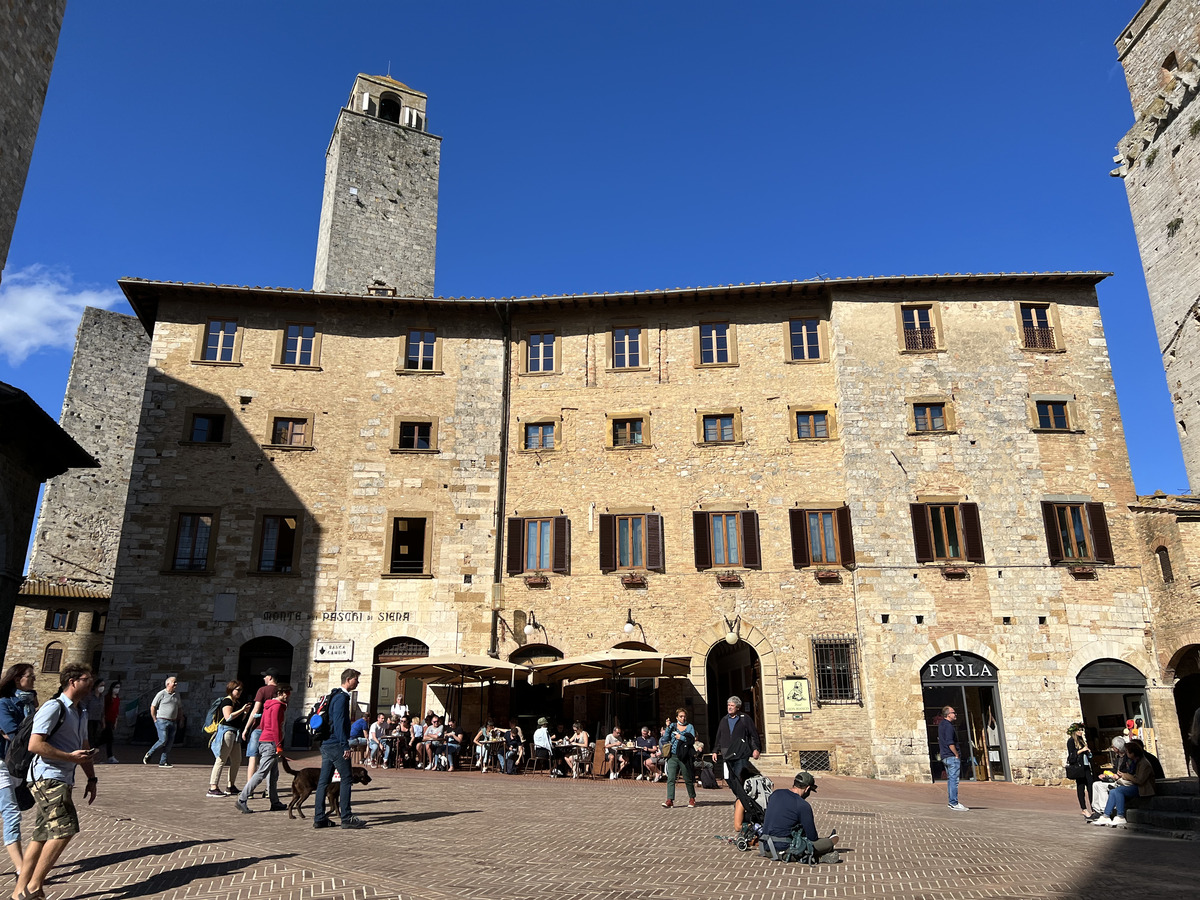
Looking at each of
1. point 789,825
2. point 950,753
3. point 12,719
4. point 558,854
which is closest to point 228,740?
point 558,854

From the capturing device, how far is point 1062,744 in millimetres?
20609

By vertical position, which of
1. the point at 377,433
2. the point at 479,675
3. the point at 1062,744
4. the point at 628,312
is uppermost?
the point at 628,312

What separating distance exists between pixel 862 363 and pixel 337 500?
576 inches

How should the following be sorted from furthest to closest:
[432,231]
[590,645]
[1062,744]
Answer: [432,231] → [590,645] → [1062,744]

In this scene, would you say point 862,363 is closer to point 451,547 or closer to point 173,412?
point 451,547

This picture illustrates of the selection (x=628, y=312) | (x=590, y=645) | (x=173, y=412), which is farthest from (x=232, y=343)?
(x=590, y=645)

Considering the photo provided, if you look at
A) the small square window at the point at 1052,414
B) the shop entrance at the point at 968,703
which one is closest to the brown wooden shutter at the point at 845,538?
the shop entrance at the point at 968,703

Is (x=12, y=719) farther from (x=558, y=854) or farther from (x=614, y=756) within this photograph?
(x=614, y=756)

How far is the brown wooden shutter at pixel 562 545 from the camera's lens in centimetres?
2311

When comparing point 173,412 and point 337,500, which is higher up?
point 173,412

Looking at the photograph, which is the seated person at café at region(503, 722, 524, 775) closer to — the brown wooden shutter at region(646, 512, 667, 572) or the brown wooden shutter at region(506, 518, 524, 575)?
the brown wooden shutter at region(506, 518, 524, 575)

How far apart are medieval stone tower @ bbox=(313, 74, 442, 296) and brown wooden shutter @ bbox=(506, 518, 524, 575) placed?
1472 centimetres

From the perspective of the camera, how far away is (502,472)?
955 inches

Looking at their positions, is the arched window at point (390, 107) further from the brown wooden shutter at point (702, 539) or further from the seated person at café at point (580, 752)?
the seated person at café at point (580, 752)
